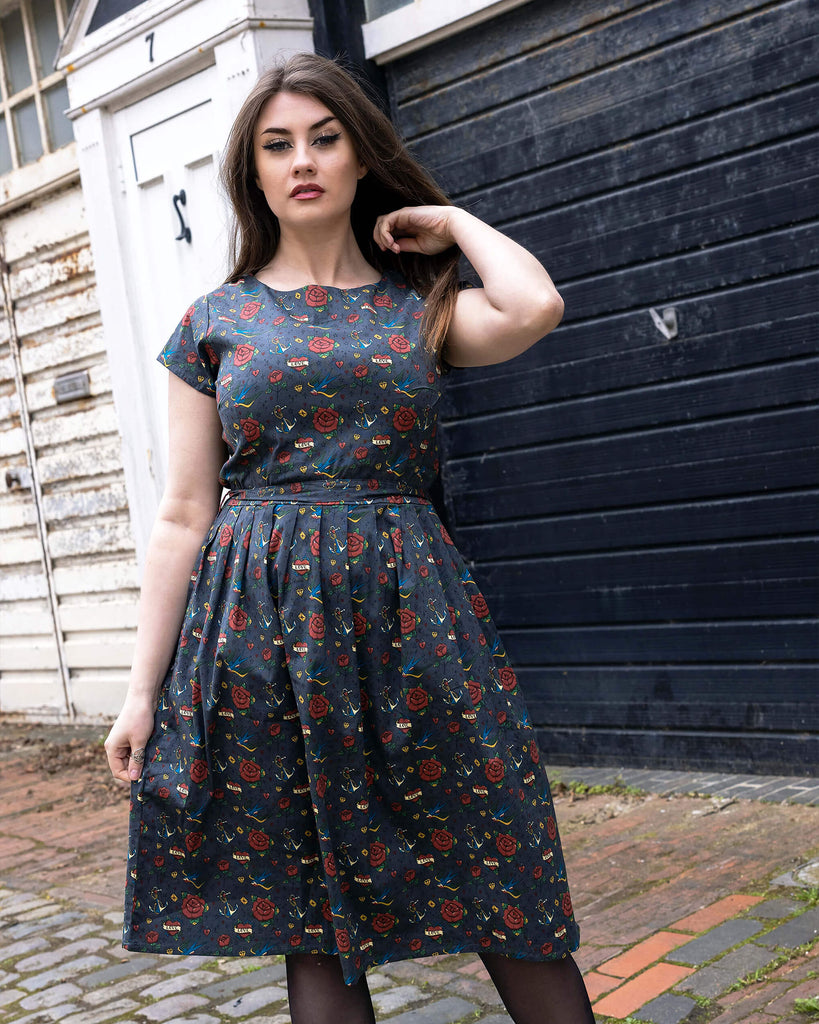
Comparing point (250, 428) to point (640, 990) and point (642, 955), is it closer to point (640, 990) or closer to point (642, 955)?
point (640, 990)

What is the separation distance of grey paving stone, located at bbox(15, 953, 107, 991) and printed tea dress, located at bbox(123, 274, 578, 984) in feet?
5.10

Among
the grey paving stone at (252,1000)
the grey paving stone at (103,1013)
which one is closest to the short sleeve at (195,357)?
the grey paving stone at (252,1000)

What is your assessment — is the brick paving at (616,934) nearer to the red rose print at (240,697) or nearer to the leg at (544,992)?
the leg at (544,992)

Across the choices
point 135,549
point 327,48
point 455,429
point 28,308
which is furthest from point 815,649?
point 28,308

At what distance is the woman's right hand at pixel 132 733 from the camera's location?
2127 mm

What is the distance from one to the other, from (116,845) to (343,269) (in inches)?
129

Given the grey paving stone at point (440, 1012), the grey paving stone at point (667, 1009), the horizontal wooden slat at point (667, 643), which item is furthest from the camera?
the horizontal wooden slat at point (667, 643)

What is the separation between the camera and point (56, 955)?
3650mm

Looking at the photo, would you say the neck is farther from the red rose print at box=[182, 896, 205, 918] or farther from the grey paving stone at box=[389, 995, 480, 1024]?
the grey paving stone at box=[389, 995, 480, 1024]

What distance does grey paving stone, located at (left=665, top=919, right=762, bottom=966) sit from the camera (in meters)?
2.94

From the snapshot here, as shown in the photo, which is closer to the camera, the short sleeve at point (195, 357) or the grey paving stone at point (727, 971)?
the short sleeve at point (195, 357)

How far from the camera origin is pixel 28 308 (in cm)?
697

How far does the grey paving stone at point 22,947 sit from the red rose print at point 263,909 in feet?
6.40

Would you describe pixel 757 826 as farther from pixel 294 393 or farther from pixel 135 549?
pixel 135 549
